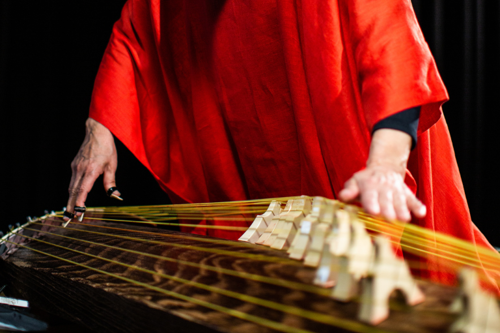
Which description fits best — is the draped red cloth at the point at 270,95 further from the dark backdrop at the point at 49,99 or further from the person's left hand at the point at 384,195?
the dark backdrop at the point at 49,99

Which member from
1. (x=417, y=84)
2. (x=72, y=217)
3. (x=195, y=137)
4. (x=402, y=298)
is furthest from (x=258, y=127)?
(x=402, y=298)

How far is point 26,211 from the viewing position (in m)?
2.48

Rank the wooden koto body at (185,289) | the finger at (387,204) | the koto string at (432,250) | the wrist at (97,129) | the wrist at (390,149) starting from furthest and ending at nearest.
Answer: the wrist at (97,129) < the koto string at (432,250) < the wrist at (390,149) < the finger at (387,204) < the wooden koto body at (185,289)

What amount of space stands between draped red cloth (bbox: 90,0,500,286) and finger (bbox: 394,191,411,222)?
23cm

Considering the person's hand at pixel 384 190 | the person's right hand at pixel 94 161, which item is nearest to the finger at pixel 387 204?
the person's hand at pixel 384 190

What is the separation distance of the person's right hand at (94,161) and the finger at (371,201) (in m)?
1.09

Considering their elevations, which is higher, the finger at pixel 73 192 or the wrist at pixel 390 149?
the wrist at pixel 390 149

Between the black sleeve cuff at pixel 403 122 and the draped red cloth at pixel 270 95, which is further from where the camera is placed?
the draped red cloth at pixel 270 95

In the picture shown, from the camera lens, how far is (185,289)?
1.84 feet

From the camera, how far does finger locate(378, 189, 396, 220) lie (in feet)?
1.99

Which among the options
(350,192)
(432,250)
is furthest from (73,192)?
(432,250)

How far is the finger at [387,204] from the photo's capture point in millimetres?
608

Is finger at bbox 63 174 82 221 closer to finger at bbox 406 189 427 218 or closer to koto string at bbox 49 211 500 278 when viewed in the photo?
koto string at bbox 49 211 500 278

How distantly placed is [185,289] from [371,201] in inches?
14.2
